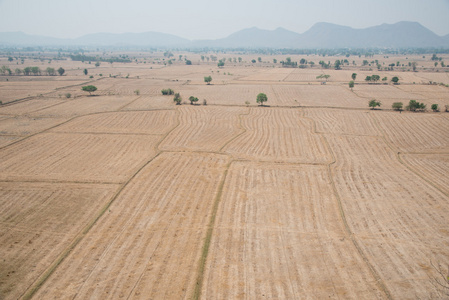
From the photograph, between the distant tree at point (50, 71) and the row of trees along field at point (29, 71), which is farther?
the distant tree at point (50, 71)

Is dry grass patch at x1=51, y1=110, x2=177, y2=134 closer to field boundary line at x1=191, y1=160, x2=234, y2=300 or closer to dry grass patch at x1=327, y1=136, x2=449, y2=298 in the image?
field boundary line at x1=191, y1=160, x2=234, y2=300

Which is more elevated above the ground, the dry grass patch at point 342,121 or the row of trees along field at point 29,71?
the row of trees along field at point 29,71

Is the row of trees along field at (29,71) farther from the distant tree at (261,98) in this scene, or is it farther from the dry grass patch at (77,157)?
the distant tree at (261,98)

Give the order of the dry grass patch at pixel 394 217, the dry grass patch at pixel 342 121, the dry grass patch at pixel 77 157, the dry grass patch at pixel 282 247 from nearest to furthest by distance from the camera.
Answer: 1. the dry grass patch at pixel 282 247
2. the dry grass patch at pixel 394 217
3. the dry grass patch at pixel 77 157
4. the dry grass patch at pixel 342 121

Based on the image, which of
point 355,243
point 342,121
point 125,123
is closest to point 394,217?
point 355,243

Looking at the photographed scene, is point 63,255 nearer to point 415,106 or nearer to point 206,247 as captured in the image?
point 206,247

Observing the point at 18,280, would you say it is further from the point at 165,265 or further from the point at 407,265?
the point at 407,265

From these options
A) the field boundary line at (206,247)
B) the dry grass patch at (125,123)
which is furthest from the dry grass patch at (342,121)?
the dry grass patch at (125,123)

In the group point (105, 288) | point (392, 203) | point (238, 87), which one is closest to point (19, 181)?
point (105, 288)
